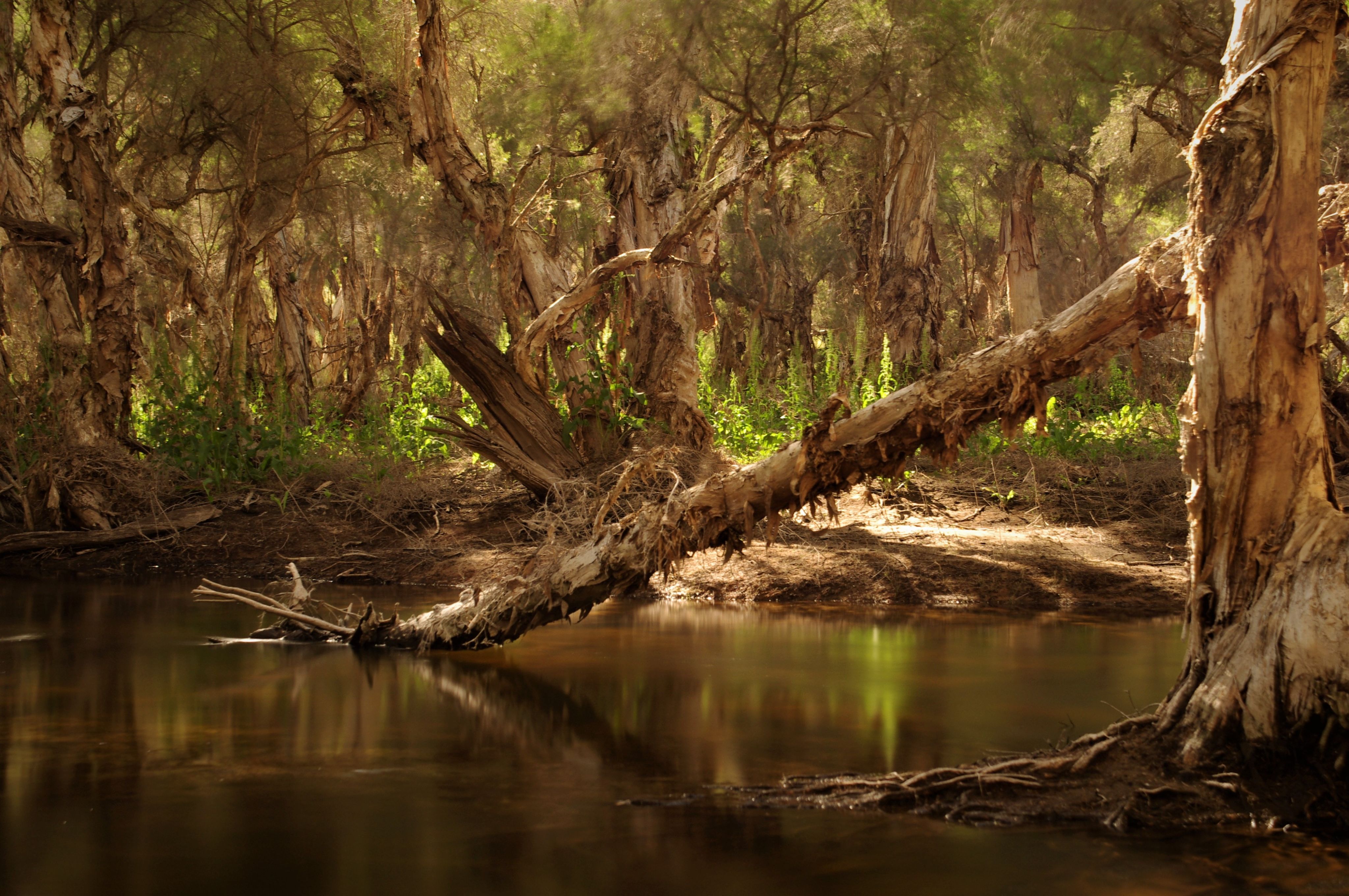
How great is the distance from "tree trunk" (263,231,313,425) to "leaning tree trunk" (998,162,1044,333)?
511 inches

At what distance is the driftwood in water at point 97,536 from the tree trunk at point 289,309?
5.79m

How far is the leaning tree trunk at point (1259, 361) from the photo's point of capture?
4.00 m

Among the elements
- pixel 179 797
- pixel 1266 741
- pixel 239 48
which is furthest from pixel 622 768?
pixel 239 48

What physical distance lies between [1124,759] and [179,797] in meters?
3.58

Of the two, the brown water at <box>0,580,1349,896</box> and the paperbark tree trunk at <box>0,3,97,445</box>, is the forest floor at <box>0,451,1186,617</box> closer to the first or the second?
the brown water at <box>0,580,1349,896</box>

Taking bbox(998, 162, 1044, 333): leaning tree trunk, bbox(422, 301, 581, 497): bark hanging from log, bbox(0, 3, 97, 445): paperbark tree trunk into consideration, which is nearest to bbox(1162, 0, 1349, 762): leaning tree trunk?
bbox(422, 301, 581, 497): bark hanging from log

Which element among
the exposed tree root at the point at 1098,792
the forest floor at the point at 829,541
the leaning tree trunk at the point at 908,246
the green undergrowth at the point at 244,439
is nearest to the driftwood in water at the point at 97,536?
the forest floor at the point at 829,541

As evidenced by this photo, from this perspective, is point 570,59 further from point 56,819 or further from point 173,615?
point 56,819

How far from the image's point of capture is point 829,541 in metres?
9.98

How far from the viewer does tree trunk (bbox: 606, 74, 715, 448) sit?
38.2 feet

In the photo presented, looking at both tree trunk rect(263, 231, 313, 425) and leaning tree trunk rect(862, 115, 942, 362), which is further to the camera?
tree trunk rect(263, 231, 313, 425)

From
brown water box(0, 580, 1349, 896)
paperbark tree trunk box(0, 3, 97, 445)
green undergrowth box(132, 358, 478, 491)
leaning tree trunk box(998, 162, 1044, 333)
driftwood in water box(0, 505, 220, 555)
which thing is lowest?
→ brown water box(0, 580, 1349, 896)

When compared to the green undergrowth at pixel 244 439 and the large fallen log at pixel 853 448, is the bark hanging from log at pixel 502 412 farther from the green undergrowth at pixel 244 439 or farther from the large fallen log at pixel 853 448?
the large fallen log at pixel 853 448

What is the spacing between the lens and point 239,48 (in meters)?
13.7
